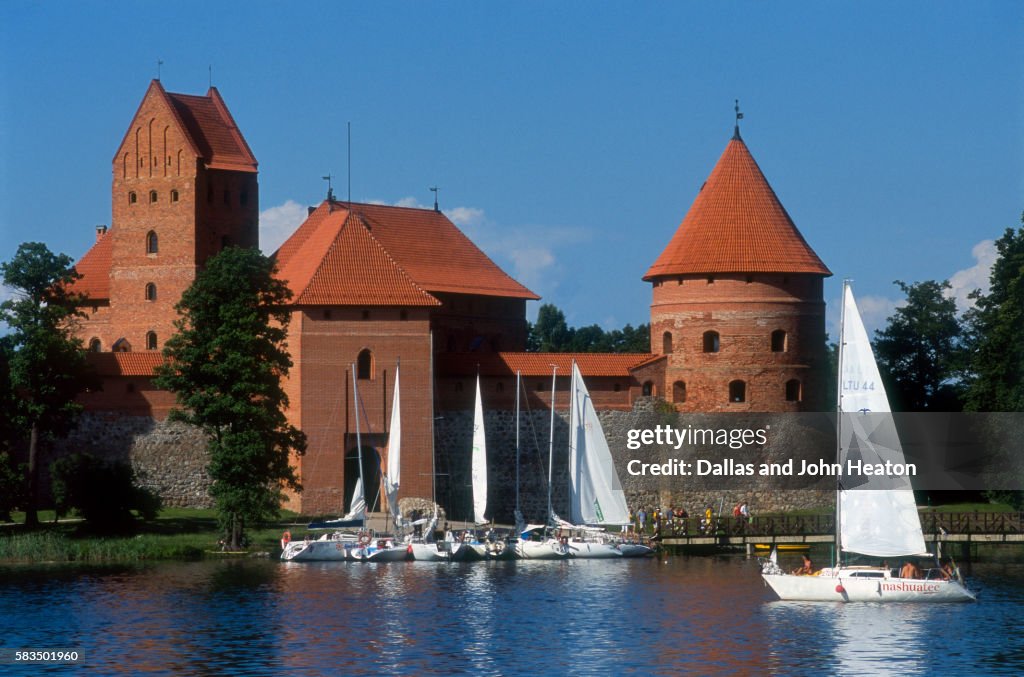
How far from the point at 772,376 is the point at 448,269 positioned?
10899 mm

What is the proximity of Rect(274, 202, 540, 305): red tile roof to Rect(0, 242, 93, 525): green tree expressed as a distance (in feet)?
22.4

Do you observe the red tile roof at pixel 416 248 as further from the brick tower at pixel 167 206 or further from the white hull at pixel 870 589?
the white hull at pixel 870 589

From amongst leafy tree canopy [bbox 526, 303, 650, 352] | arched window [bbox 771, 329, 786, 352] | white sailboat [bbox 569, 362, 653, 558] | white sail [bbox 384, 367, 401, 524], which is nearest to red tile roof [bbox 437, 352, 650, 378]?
arched window [bbox 771, 329, 786, 352]

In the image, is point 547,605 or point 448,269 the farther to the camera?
point 448,269

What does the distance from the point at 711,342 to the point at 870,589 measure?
54.8 feet

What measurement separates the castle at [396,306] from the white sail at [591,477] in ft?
15.7

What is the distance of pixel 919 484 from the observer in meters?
57.5

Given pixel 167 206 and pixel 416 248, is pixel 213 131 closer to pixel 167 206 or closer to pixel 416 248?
pixel 167 206

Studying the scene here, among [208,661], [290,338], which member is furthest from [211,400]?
[208,661]

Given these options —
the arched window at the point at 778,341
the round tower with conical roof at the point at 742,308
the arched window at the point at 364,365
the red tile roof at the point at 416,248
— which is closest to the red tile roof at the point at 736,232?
the round tower with conical roof at the point at 742,308

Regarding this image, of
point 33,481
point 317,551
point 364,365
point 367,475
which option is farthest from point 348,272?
point 33,481

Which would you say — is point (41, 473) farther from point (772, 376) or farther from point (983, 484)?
point (983, 484)

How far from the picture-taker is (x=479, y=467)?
5109 centimetres

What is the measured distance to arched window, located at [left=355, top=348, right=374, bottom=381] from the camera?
177 feet
